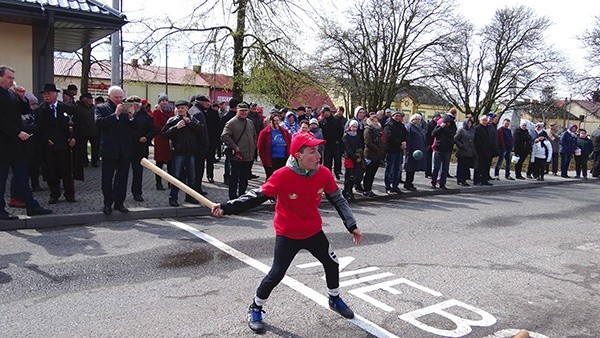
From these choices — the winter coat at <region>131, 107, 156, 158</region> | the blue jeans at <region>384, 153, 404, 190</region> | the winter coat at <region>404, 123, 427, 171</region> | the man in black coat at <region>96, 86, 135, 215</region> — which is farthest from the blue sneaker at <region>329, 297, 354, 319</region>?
the winter coat at <region>404, 123, 427, 171</region>

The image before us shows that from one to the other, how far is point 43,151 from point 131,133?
5.94 ft

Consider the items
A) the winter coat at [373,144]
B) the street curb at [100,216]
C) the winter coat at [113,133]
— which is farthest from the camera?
the winter coat at [373,144]

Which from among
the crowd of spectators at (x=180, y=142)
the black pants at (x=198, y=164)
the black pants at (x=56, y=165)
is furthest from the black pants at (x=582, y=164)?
the black pants at (x=56, y=165)

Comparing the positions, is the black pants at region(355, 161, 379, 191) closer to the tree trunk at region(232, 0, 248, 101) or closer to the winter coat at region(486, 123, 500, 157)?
the winter coat at region(486, 123, 500, 157)

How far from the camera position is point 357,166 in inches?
402

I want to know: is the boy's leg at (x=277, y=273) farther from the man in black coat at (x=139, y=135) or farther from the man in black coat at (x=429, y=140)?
the man in black coat at (x=429, y=140)

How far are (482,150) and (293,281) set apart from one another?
9755mm

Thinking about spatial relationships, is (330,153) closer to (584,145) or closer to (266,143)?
(266,143)

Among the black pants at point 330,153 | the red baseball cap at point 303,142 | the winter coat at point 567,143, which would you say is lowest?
the black pants at point 330,153

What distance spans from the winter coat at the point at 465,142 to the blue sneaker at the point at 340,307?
9367 millimetres

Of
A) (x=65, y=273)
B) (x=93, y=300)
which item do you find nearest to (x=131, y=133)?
(x=65, y=273)

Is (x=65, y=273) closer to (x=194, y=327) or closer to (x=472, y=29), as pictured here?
(x=194, y=327)

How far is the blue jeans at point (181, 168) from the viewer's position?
8578 mm

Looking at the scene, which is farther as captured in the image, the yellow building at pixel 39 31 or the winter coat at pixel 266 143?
the yellow building at pixel 39 31
